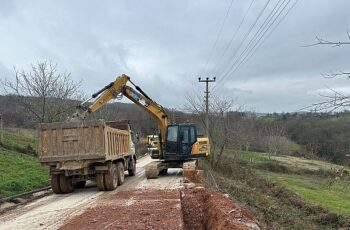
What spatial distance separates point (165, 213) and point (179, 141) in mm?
12090

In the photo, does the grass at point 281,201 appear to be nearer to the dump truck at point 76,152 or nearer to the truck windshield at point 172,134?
the truck windshield at point 172,134

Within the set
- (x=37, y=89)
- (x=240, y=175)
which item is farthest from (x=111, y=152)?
(x=240, y=175)

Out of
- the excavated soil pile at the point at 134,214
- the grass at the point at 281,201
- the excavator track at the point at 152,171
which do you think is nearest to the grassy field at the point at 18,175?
the excavator track at the point at 152,171

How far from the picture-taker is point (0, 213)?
13.6 m

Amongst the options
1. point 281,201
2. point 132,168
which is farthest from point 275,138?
point 132,168

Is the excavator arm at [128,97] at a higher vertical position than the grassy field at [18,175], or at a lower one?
higher

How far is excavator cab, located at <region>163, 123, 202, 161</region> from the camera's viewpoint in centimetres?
2281

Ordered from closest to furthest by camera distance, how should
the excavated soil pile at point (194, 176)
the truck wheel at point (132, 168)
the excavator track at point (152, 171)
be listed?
the excavated soil pile at point (194, 176) < the excavator track at point (152, 171) < the truck wheel at point (132, 168)

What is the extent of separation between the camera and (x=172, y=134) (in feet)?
75.7

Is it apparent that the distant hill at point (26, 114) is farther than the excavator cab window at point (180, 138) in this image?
Yes

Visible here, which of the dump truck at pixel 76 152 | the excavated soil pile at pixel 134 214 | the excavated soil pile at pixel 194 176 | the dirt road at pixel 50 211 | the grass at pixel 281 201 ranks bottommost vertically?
the grass at pixel 281 201

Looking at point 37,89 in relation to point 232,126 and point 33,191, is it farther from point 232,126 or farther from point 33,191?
point 232,126

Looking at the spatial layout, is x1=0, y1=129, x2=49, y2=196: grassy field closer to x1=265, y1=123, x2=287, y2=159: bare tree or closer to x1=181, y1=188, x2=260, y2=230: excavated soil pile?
x1=181, y1=188, x2=260, y2=230: excavated soil pile

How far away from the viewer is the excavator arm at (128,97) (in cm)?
1984
